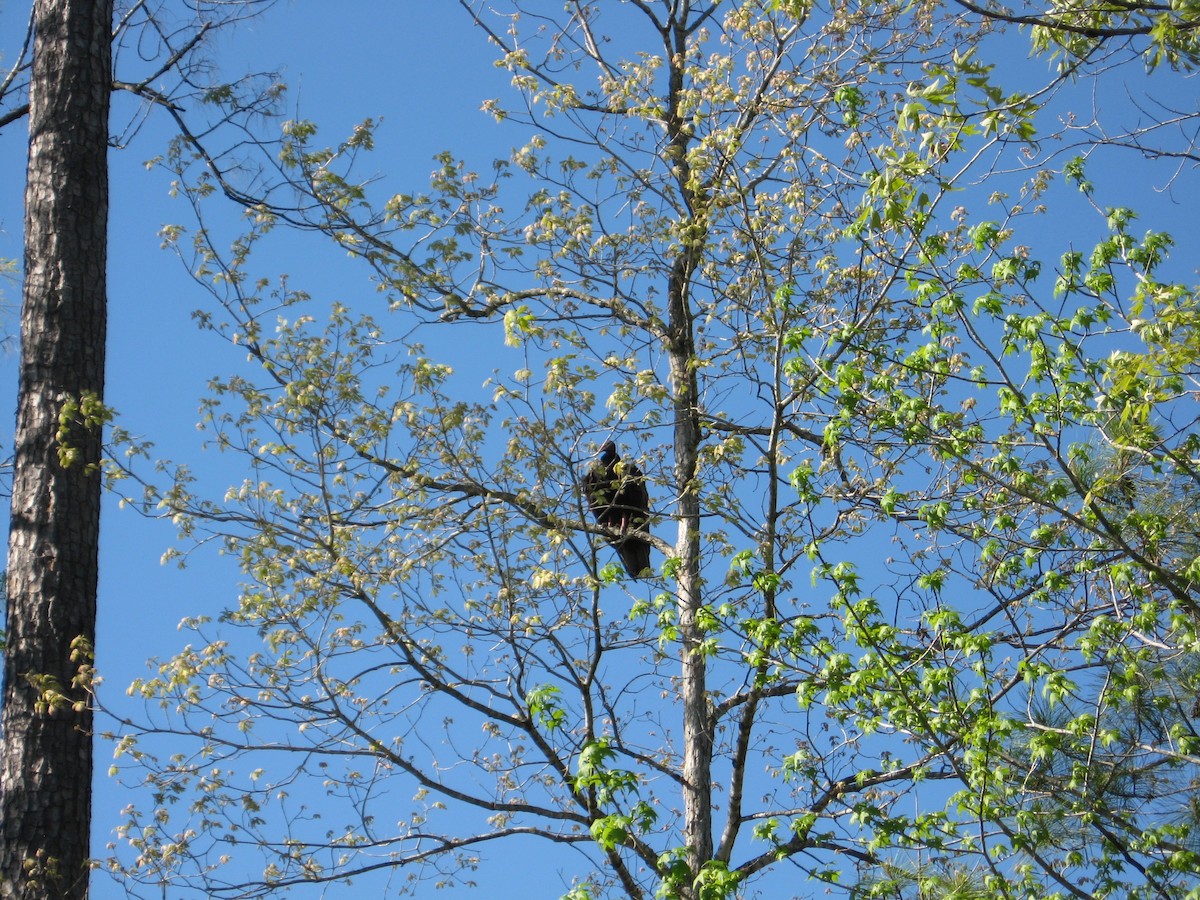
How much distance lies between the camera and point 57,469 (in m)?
6.30

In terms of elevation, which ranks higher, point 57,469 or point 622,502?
point 622,502

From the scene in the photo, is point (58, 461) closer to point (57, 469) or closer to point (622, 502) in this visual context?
point (57, 469)

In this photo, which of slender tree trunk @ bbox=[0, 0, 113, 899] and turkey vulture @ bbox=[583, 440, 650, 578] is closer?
slender tree trunk @ bbox=[0, 0, 113, 899]

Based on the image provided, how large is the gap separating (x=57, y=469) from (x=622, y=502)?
3744 millimetres

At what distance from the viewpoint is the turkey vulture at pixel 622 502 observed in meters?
7.59

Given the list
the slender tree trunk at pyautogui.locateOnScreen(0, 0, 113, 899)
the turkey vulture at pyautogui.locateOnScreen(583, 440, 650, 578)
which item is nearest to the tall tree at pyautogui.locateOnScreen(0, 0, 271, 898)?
the slender tree trunk at pyautogui.locateOnScreen(0, 0, 113, 899)

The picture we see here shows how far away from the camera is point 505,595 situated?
6953 millimetres

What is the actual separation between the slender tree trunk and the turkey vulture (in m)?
2.82

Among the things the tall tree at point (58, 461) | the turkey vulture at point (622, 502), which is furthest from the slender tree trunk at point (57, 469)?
the turkey vulture at point (622, 502)

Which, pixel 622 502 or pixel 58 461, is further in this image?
pixel 622 502

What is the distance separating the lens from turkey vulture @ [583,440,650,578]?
7594 millimetres

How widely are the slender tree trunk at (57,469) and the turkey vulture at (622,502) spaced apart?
111 inches

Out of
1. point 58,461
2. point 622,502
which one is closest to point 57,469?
point 58,461

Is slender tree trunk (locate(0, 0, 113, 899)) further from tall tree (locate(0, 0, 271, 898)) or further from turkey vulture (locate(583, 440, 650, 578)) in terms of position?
turkey vulture (locate(583, 440, 650, 578))
